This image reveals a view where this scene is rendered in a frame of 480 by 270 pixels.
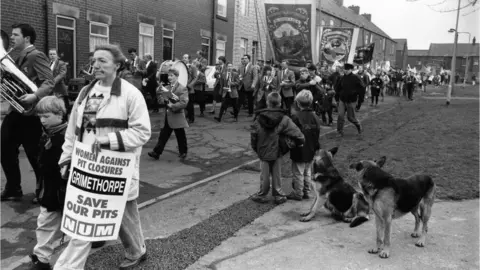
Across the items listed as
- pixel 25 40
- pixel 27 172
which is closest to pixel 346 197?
pixel 25 40

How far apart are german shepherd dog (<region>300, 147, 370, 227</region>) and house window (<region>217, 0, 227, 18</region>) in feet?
63.1

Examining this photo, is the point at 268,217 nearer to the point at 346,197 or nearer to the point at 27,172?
the point at 346,197

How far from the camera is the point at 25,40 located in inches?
212

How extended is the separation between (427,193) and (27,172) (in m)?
5.81

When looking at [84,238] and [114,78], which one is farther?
[114,78]

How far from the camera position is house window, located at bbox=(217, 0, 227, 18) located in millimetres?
23181

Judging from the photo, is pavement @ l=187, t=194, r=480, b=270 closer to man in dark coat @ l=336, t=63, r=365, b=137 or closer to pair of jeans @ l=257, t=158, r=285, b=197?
pair of jeans @ l=257, t=158, r=285, b=197

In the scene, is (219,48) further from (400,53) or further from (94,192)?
(400,53)

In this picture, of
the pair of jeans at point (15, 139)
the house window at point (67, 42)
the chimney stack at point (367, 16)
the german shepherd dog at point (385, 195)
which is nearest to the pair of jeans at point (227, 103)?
the house window at point (67, 42)

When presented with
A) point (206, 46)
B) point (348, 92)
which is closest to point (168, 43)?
point (206, 46)

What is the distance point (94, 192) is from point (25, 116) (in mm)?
2753

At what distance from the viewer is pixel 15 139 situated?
215 inches

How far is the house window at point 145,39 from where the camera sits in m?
17.6

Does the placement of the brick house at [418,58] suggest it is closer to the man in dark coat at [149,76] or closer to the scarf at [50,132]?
the man in dark coat at [149,76]
